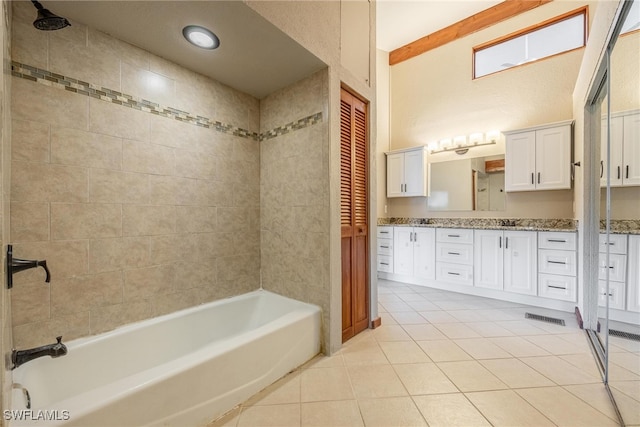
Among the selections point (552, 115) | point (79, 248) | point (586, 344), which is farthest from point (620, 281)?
point (79, 248)

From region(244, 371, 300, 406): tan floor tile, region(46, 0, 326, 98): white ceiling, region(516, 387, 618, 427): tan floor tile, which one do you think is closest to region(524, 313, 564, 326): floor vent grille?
region(516, 387, 618, 427): tan floor tile

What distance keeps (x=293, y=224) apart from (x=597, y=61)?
256 centimetres

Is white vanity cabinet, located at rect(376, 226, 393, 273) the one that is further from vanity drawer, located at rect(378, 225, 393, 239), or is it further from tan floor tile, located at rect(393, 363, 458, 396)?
tan floor tile, located at rect(393, 363, 458, 396)

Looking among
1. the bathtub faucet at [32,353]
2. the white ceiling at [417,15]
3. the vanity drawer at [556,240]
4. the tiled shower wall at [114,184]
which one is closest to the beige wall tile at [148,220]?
the tiled shower wall at [114,184]

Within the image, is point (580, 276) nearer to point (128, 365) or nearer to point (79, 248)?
point (128, 365)

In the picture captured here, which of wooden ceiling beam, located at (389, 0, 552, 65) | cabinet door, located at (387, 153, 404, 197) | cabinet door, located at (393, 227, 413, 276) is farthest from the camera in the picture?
cabinet door, located at (387, 153, 404, 197)

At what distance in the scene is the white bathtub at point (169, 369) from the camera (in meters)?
1.07

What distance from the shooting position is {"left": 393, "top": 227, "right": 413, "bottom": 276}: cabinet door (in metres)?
3.95

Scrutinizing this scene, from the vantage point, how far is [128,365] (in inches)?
64.4

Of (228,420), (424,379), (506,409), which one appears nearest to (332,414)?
(228,420)

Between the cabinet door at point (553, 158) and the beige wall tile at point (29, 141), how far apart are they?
448cm

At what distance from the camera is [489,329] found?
2430mm

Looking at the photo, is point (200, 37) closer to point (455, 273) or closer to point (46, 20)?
point (46, 20)

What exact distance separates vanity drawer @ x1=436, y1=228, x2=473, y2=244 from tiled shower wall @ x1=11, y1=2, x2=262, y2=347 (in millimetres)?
2484
